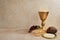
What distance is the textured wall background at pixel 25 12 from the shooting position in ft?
4.08

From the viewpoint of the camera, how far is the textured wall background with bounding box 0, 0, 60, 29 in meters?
1.24

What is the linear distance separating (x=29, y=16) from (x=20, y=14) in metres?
0.10

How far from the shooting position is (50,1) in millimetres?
1239

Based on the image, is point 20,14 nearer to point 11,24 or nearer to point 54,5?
point 11,24

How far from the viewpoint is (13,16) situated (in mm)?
1256

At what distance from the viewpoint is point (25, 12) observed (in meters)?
1.25

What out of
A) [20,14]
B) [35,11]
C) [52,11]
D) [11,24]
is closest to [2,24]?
[11,24]

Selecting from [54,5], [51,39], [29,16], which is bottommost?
[51,39]

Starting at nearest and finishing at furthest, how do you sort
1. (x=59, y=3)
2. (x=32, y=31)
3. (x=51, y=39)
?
(x=51, y=39), (x=32, y=31), (x=59, y=3)

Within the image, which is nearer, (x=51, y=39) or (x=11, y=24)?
(x=51, y=39)

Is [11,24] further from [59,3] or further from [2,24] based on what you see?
[59,3]

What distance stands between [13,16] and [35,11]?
246 mm

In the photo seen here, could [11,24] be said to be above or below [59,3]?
below

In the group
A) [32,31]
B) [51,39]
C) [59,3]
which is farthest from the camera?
[59,3]
